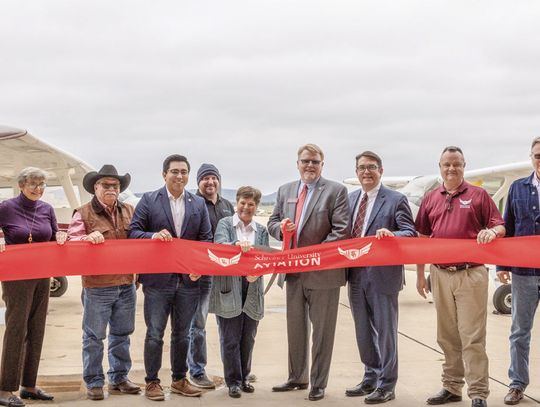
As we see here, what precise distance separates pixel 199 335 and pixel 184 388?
62cm

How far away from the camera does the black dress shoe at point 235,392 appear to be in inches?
204

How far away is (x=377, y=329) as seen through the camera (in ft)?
17.2

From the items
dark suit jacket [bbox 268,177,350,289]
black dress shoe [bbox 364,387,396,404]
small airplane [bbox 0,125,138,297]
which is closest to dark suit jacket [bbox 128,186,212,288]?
dark suit jacket [bbox 268,177,350,289]

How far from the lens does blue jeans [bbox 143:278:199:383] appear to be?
16.8ft

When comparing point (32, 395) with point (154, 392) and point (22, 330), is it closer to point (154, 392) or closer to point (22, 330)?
point (22, 330)

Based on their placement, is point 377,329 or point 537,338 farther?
point 537,338

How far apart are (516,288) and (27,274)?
3831 millimetres

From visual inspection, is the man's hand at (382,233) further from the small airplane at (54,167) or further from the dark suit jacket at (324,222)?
the small airplane at (54,167)

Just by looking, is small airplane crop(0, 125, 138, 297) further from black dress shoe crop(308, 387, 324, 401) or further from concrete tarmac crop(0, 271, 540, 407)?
black dress shoe crop(308, 387, 324, 401)

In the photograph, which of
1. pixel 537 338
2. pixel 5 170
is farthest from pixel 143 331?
pixel 5 170

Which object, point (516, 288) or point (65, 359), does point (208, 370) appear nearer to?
point (65, 359)

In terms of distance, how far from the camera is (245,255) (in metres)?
5.31

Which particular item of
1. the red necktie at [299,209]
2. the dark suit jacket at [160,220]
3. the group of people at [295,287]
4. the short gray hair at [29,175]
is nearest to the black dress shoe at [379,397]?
the group of people at [295,287]

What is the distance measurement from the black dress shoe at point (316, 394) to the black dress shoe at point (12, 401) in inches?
86.4
